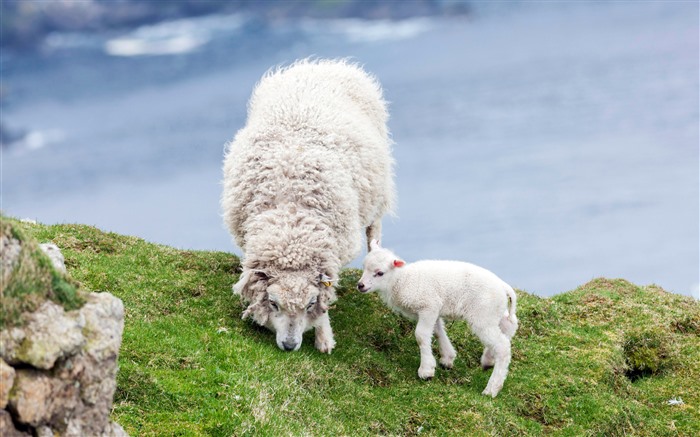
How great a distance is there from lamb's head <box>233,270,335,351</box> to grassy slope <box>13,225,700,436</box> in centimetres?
34

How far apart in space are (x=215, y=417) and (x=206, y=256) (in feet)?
21.1

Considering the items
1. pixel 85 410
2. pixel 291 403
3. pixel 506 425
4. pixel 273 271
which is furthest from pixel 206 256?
pixel 85 410

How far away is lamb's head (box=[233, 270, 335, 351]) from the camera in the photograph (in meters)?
11.7

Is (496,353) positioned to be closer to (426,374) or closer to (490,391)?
(490,391)

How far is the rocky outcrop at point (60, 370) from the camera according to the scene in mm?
5914

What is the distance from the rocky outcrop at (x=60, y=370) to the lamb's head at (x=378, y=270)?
604cm

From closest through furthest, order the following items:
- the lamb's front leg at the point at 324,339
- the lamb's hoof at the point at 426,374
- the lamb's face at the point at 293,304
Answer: the lamb's face at the point at 293,304 → the lamb's front leg at the point at 324,339 → the lamb's hoof at the point at 426,374

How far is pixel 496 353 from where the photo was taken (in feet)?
41.1

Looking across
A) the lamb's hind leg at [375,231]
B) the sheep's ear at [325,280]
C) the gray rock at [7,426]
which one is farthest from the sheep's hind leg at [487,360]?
the gray rock at [7,426]

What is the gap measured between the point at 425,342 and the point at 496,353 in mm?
1171

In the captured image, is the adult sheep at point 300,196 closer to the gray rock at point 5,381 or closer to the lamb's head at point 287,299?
the lamb's head at point 287,299

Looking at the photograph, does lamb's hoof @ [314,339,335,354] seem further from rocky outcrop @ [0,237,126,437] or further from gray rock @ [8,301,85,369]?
gray rock @ [8,301,85,369]

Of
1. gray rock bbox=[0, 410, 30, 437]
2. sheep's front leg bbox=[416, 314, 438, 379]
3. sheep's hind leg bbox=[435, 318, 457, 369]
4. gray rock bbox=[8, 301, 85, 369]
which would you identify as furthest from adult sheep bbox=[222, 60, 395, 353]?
gray rock bbox=[0, 410, 30, 437]

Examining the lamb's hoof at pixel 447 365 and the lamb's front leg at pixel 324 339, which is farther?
the lamb's hoof at pixel 447 365
